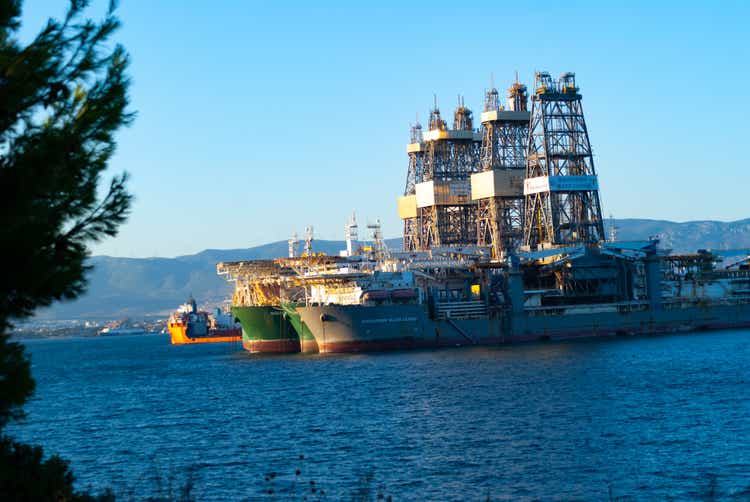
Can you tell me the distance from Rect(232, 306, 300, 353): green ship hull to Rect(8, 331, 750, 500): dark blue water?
18649 mm

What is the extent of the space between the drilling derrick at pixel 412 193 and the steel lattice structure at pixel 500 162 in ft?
33.0

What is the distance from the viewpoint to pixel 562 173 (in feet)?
285

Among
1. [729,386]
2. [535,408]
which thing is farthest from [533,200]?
[535,408]

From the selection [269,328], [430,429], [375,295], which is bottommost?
[430,429]

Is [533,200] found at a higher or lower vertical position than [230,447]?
higher

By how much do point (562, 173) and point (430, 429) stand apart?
2215 inches

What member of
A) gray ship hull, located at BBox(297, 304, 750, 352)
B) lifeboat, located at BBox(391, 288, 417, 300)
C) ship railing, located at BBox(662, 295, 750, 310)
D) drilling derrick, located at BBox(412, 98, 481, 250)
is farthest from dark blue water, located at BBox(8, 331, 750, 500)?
drilling derrick, located at BBox(412, 98, 481, 250)

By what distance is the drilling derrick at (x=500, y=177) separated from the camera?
92812mm

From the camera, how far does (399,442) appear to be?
32.1 meters

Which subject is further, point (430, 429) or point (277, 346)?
point (277, 346)

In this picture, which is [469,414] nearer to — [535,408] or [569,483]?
[535,408]

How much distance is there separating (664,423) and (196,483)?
16.6 metres

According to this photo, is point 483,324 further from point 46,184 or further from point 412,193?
point 46,184

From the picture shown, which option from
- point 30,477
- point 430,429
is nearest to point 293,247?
point 430,429
